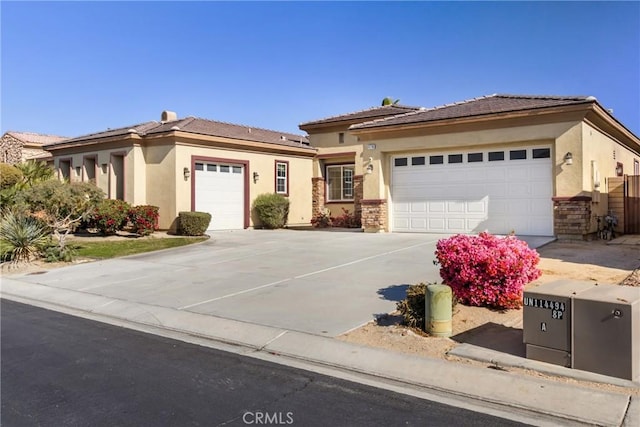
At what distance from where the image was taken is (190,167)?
65.7 ft

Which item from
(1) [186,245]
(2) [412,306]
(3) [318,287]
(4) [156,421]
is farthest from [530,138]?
(4) [156,421]

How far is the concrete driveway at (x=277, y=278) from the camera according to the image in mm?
7777

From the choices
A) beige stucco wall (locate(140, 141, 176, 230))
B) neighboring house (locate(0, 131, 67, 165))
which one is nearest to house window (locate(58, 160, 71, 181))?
beige stucco wall (locate(140, 141, 176, 230))

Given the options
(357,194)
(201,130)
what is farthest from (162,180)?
(357,194)

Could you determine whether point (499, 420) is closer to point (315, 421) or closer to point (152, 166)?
point (315, 421)

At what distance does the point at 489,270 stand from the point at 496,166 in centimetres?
970

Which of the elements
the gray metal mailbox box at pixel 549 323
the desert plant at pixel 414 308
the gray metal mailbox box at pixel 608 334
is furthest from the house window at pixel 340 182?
the gray metal mailbox box at pixel 608 334

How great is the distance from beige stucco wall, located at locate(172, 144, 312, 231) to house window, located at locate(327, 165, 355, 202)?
3.75 feet

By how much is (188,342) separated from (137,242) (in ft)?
38.2

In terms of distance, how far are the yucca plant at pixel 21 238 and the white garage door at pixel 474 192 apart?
38.7 feet

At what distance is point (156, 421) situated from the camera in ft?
13.8

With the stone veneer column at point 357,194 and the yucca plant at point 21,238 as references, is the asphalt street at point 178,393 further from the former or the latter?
the stone veneer column at point 357,194

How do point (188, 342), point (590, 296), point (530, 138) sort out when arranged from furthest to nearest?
point (530, 138) < point (188, 342) < point (590, 296)

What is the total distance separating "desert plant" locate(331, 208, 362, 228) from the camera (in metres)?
23.7
